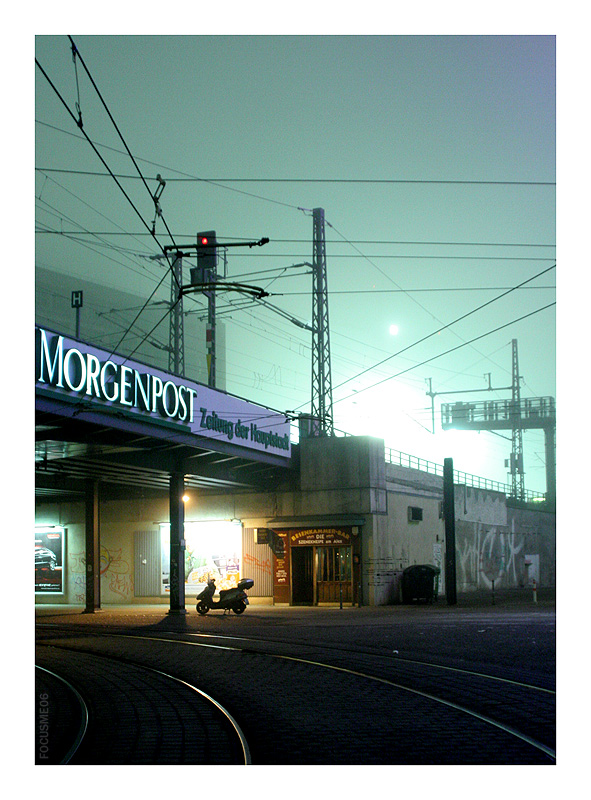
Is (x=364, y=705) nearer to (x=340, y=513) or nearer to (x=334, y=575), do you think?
(x=340, y=513)

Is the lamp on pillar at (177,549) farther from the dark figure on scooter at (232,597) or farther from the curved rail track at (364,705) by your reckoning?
the curved rail track at (364,705)

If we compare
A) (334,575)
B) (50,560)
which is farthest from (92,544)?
(334,575)

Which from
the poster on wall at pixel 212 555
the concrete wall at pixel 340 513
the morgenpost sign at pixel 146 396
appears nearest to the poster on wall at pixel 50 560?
the concrete wall at pixel 340 513

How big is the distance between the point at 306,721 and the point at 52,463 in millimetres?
23859

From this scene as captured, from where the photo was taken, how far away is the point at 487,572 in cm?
4966

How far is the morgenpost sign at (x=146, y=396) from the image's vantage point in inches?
841

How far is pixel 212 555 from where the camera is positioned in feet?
123

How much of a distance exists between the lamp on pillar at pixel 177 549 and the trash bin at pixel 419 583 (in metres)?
9.59

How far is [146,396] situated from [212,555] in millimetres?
13832

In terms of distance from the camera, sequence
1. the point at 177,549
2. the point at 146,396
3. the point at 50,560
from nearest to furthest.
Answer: the point at 146,396
the point at 177,549
the point at 50,560

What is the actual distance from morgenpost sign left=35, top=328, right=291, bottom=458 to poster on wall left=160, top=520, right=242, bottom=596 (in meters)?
5.06

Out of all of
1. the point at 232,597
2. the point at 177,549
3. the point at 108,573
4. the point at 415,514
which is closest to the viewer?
the point at 232,597

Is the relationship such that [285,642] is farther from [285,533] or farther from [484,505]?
[484,505]
